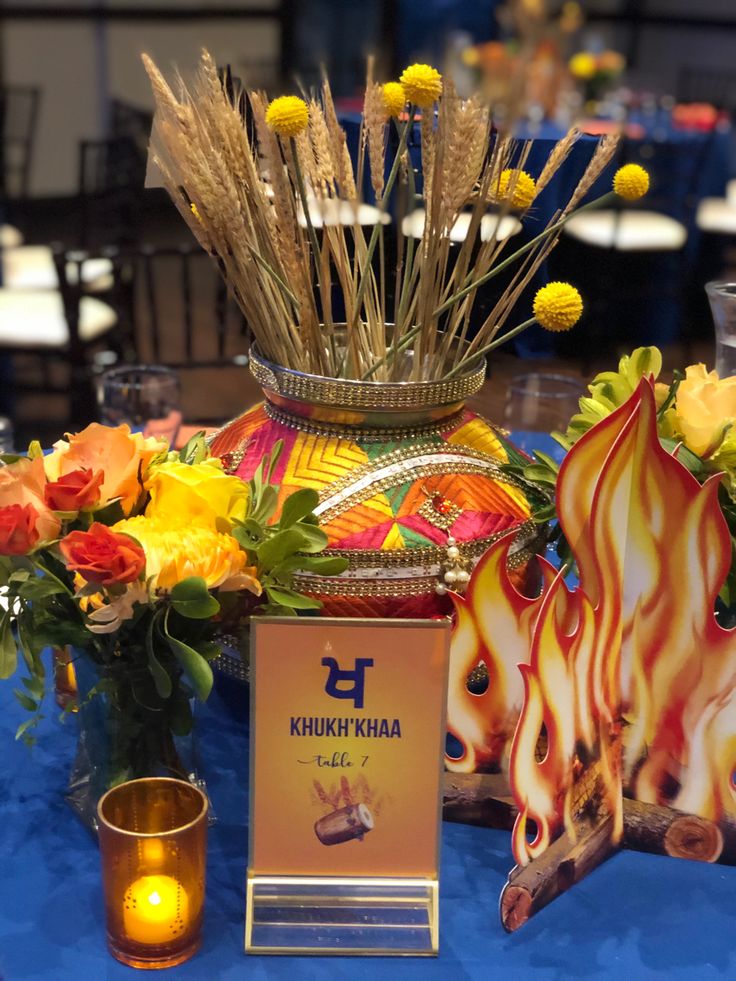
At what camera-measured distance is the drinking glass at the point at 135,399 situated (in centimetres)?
152

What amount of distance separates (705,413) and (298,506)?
297mm

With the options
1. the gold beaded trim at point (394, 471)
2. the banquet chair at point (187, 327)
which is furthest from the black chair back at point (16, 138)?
the gold beaded trim at point (394, 471)

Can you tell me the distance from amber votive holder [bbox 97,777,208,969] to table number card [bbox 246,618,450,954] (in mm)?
39

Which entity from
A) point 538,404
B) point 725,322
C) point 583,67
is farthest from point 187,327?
point 583,67

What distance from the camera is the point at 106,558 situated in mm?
630

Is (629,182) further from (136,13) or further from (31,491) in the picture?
(136,13)

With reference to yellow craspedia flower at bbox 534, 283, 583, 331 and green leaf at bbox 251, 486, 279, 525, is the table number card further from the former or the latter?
yellow craspedia flower at bbox 534, 283, 583, 331

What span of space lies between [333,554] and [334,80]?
494cm

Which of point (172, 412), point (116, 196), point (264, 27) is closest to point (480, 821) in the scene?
point (172, 412)

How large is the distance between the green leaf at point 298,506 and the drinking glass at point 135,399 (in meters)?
0.81

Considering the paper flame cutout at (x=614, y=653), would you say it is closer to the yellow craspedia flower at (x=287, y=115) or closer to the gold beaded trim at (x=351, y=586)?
the gold beaded trim at (x=351, y=586)

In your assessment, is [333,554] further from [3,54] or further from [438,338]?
[3,54]

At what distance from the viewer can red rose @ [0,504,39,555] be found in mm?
665

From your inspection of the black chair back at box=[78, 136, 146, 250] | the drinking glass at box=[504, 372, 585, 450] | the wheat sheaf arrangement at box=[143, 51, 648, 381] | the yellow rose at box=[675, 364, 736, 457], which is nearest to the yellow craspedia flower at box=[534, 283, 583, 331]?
the wheat sheaf arrangement at box=[143, 51, 648, 381]
